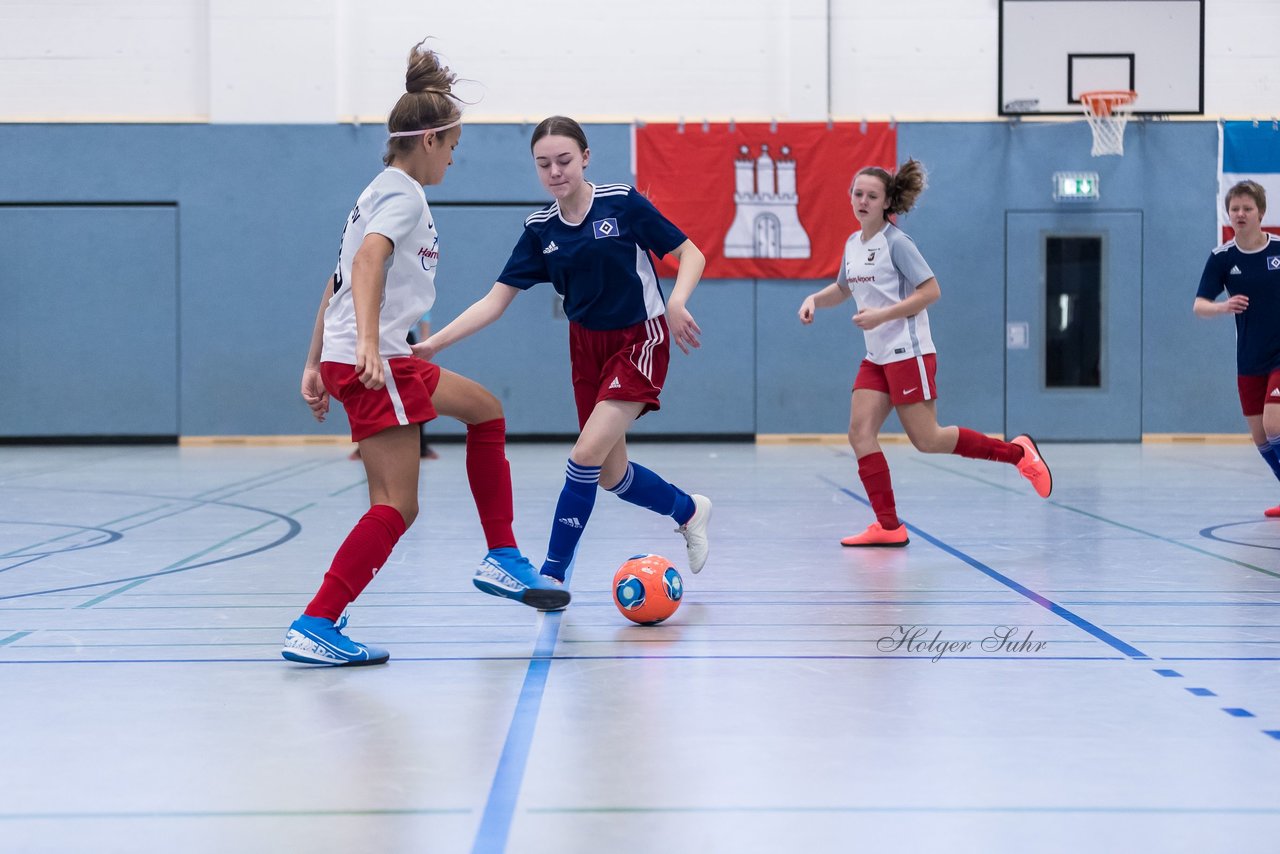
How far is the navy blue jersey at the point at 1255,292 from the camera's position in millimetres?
6629

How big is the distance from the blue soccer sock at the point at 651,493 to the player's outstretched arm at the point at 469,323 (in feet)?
2.34

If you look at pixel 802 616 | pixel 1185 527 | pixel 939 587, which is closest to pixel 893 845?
pixel 802 616

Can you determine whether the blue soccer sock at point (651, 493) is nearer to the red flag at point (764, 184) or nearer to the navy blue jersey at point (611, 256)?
the navy blue jersey at point (611, 256)

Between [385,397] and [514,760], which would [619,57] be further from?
[514,760]

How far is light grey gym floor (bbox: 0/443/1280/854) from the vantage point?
2096 mm

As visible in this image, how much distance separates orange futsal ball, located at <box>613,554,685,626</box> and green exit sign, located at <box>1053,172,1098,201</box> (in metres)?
11.2

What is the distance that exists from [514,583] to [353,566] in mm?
643

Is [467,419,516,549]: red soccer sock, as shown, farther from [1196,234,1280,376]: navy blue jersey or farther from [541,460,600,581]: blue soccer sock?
[1196,234,1280,376]: navy blue jersey

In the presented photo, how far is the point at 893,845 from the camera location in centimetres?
198

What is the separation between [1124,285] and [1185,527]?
820cm

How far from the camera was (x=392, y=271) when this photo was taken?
336 centimetres

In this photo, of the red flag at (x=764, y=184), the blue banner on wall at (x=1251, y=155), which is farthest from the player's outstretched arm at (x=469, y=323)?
the blue banner on wall at (x=1251, y=155)

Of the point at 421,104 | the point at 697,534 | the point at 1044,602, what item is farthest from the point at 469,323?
the point at 1044,602

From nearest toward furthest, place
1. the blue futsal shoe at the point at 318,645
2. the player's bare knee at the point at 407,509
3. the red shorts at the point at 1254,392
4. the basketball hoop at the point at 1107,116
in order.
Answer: the blue futsal shoe at the point at 318,645
the player's bare knee at the point at 407,509
the red shorts at the point at 1254,392
the basketball hoop at the point at 1107,116
